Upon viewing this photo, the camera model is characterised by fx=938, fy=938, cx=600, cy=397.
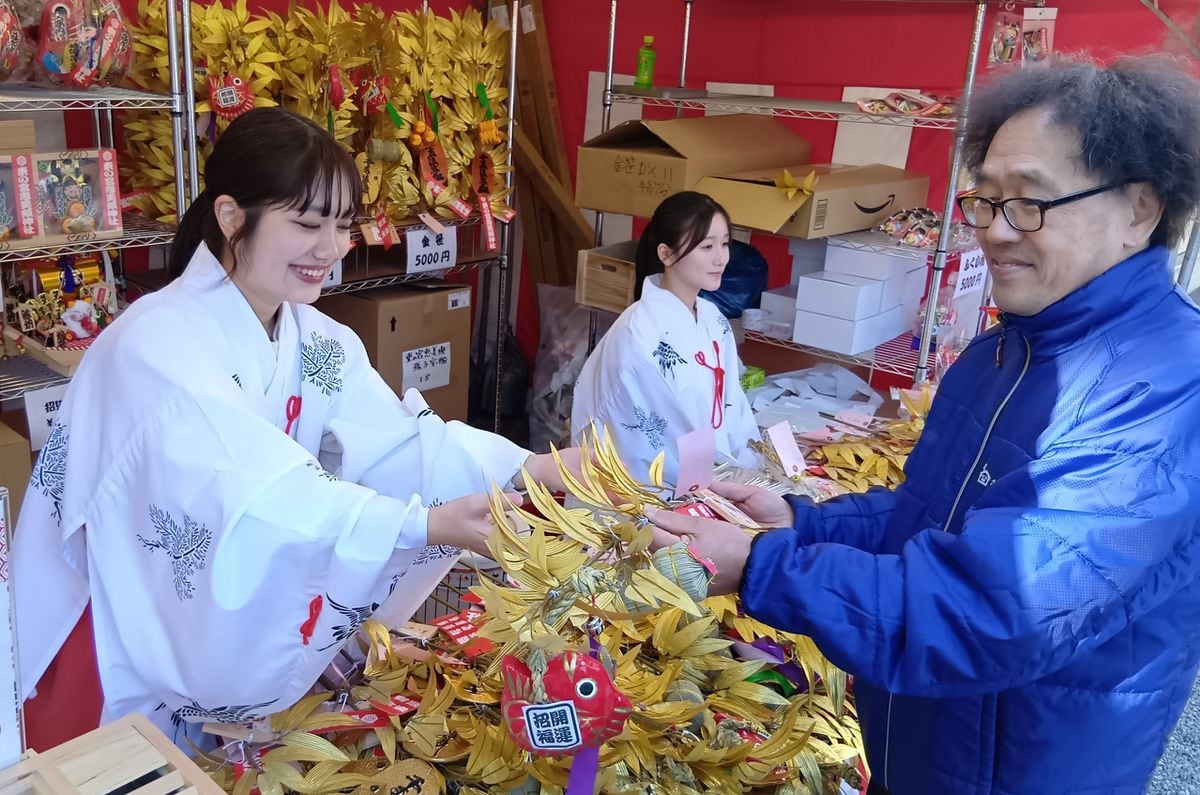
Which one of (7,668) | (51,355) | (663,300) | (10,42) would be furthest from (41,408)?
(7,668)

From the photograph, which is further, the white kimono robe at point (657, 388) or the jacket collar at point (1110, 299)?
the white kimono robe at point (657, 388)

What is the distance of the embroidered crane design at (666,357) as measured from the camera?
251cm

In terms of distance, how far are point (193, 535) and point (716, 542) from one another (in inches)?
28.4

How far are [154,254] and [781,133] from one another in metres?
2.31

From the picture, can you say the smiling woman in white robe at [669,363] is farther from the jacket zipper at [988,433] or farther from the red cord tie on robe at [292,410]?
the jacket zipper at [988,433]

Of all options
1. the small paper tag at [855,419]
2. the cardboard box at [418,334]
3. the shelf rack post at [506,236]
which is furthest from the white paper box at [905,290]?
the cardboard box at [418,334]

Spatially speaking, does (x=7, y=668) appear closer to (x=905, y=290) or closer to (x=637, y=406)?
(x=637, y=406)

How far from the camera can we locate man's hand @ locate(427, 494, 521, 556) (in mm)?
1223

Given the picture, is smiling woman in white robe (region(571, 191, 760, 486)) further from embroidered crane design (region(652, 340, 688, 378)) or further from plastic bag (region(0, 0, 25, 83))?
plastic bag (region(0, 0, 25, 83))

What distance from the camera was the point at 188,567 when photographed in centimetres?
127

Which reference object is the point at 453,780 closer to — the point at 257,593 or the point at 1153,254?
the point at 257,593

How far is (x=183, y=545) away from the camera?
127 cm

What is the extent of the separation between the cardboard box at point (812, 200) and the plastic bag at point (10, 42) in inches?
72.4

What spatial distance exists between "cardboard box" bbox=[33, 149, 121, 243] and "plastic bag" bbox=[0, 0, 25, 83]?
0.75 ft
